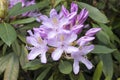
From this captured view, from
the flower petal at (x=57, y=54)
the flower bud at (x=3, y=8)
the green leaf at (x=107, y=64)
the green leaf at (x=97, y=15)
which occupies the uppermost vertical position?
the flower bud at (x=3, y=8)

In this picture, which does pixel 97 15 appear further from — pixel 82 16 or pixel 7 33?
pixel 7 33

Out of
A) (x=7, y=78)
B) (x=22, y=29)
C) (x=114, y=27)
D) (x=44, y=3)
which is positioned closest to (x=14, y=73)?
(x=7, y=78)

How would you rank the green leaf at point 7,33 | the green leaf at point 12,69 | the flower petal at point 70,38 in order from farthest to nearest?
the green leaf at point 12,69
the green leaf at point 7,33
the flower petal at point 70,38

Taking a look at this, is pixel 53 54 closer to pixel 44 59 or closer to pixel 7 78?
pixel 44 59

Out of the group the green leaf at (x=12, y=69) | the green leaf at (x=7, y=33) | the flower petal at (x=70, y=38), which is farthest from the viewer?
the green leaf at (x=12, y=69)

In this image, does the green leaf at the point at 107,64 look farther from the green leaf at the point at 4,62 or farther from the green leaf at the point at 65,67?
the green leaf at the point at 4,62

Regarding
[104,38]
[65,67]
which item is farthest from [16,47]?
[104,38]

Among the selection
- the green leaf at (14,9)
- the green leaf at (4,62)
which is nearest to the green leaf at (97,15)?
the green leaf at (14,9)

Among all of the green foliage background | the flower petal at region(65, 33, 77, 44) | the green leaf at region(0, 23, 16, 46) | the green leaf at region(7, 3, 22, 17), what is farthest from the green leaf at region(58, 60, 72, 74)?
the green leaf at region(7, 3, 22, 17)
